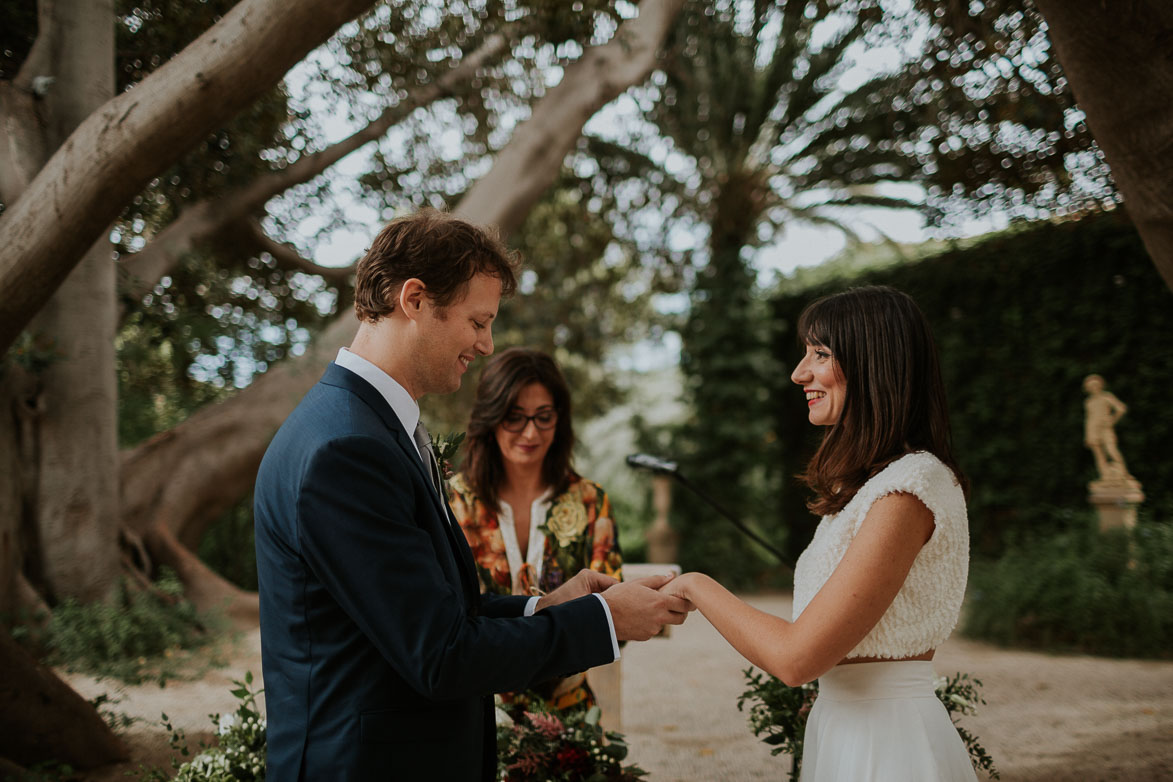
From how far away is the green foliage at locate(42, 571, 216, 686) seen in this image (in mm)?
6141

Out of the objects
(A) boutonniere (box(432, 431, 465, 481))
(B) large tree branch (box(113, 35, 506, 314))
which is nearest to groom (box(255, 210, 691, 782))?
(A) boutonniere (box(432, 431, 465, 481))

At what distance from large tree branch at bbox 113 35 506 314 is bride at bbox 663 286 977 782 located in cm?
724

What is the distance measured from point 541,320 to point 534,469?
11.0m

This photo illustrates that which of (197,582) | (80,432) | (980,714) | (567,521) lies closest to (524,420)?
(567,521)

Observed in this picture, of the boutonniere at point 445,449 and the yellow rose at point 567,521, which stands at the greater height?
the boutonniere at point 445,449

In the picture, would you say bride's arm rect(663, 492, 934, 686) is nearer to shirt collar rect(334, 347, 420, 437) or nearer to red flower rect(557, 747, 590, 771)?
shirt collar rect(334, 347, 420, 437)

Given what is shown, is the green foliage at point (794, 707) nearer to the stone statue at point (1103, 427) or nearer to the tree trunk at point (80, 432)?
the tree trunk at point (80, 432)

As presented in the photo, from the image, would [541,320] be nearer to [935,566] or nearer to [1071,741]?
[1071,741]

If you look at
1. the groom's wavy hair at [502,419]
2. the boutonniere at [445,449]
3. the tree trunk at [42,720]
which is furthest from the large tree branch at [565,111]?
the boutonniere at [445,449]

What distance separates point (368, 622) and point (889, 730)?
4.27 feet

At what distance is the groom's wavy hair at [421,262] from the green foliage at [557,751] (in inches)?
64.8

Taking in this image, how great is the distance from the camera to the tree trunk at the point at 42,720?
12.0ft

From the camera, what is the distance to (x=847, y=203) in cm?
1338

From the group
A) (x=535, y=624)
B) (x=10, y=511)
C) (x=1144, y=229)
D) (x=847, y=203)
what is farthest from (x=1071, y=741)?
(x=847, y=203)
